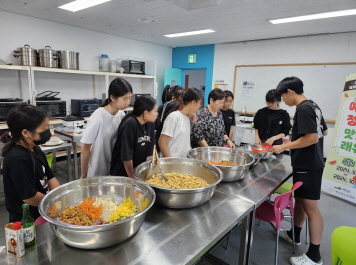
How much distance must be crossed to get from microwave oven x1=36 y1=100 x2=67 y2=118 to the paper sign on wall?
14.1 ft

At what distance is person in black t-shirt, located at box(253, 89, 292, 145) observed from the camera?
111 inches

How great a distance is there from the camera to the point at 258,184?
1713mm

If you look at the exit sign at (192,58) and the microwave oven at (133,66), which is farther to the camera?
the exit sign at (192,58)

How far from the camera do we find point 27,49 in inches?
149

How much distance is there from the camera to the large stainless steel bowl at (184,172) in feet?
3.94

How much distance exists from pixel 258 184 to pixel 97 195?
1.14 metres

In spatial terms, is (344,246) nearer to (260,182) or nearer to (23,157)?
(260,182)

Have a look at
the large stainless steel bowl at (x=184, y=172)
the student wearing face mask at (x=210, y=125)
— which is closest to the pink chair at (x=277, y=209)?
the large stainless steel bowl at (x=184, y=172)

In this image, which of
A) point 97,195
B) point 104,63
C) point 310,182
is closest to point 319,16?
point 310,182

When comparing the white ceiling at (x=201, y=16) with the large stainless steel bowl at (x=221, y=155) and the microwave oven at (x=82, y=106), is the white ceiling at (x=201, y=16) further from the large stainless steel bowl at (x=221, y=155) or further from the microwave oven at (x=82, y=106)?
the large stainless steel bowl at (x=221, y=155)

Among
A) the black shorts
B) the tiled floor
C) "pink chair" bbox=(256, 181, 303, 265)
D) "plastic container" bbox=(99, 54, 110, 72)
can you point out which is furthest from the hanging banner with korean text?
"plastic container" bbox=(99, 54, 110, 72)

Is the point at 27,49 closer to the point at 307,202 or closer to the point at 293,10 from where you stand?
the point at 293,10

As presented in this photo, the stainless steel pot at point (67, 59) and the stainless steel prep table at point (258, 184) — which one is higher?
A: the stainless steel pot at point (67, 59)

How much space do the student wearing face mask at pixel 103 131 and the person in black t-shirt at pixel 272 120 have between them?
1.83 meters
